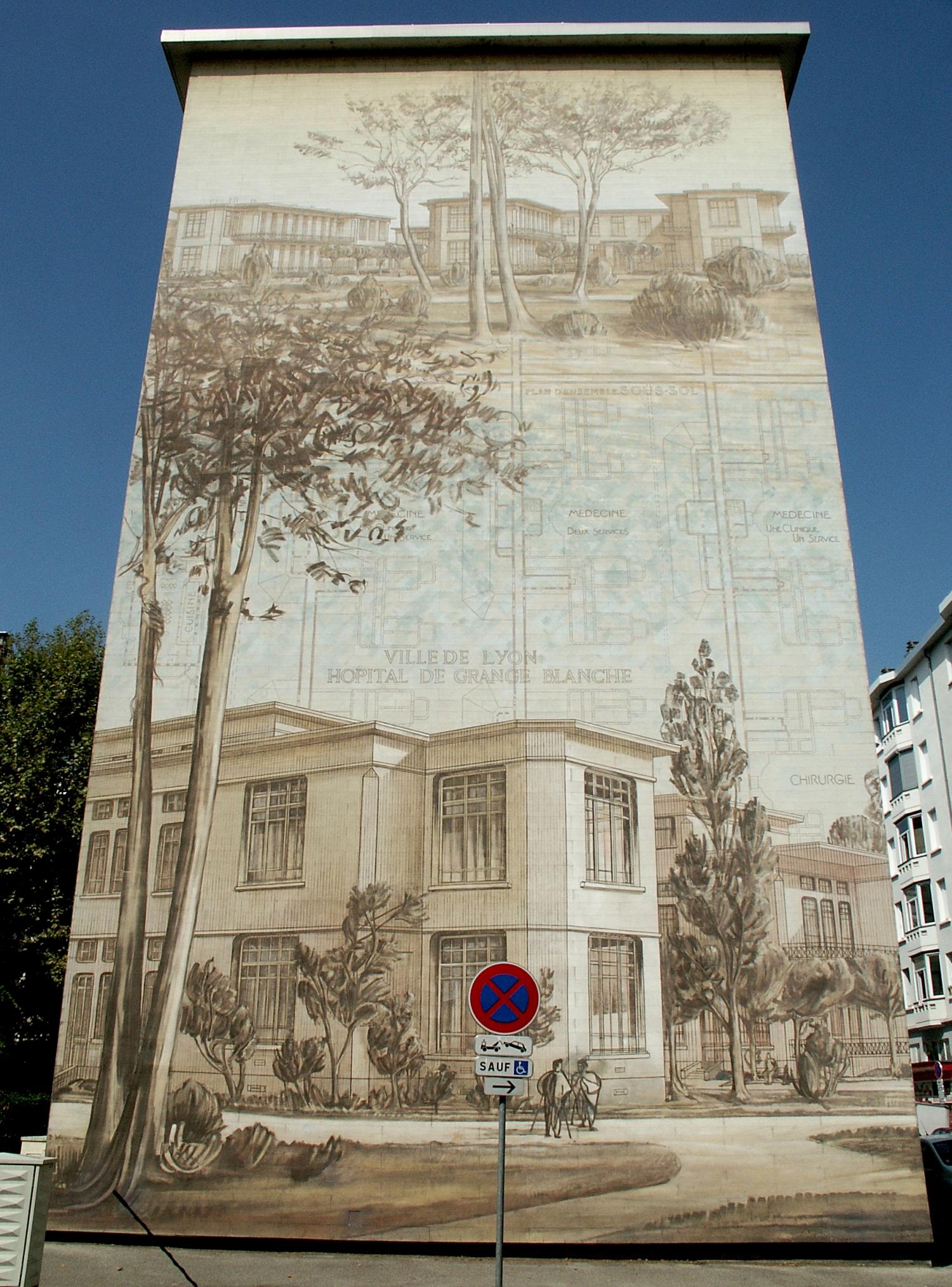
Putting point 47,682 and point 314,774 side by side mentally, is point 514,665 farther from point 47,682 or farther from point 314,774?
point 47,682

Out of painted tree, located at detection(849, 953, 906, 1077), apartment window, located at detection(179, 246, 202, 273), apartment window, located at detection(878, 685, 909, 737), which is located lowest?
painted tree, located at detection(849, 953, 906, 1077)

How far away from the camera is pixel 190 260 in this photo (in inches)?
711

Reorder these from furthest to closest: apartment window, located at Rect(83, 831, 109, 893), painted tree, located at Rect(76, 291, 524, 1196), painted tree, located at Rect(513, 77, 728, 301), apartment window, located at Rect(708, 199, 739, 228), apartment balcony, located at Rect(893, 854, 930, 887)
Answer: apartment balcony, located at Rect(893, 854, 930, 887), painted tree, located at Rect(513, 77, 728, 301), apartment window, located at Rect(708, 199, 739, 228), painted tree, located at Rect(76, 291, 524, 1196), apartment window, located at Rect(83, 831, 109, 893)

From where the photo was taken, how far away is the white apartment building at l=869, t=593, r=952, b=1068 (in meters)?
33.0

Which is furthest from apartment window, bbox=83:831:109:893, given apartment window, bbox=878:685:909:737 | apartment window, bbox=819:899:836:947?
apartment window, bbox=878:685:909:737

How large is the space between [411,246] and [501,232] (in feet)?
5.28

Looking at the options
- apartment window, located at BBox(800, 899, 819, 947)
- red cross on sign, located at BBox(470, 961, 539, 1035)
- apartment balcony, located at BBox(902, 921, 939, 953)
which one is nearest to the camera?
red cross on sign, located at BBox(470, 961, 539, 1035)

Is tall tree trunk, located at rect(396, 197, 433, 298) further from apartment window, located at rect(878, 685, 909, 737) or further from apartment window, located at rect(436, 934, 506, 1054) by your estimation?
apartment window, located at rect(878, 685, 909, 737)

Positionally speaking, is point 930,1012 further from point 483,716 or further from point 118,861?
point 118,861

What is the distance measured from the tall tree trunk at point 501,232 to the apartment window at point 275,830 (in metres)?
8.47

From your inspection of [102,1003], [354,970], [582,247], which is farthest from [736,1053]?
[582,247]

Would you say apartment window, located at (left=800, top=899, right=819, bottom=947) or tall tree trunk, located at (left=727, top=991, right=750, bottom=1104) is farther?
apartment window, located at (left=800, top=899, right=819, bottom=947)

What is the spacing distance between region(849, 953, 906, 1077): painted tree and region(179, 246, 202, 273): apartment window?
1506cm

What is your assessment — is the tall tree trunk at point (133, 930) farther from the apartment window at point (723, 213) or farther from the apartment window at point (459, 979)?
the apartment window at point (723, 213)
